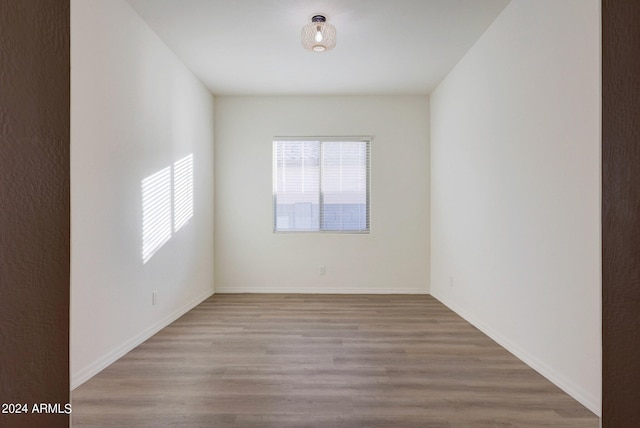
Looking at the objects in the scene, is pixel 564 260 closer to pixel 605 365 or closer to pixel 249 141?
pixel 605 365

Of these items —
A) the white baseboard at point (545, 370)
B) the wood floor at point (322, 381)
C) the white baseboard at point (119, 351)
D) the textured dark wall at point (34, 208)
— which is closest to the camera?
the textured dark wall at point (34, 208)

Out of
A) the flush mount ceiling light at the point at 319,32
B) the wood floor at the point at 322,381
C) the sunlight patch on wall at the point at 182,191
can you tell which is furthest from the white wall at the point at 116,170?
the flush mount ceiling light at the point at 319,32

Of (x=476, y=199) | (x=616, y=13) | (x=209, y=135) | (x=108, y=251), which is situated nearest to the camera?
(x=616, y=13)

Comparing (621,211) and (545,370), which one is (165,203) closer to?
(545,370)

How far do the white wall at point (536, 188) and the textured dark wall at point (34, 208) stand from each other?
2.27 metres

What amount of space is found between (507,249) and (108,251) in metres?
2.96

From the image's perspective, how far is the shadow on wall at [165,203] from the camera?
3.18m

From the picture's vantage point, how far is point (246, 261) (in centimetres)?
524

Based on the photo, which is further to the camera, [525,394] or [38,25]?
[525,394]

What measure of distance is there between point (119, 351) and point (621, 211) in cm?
302

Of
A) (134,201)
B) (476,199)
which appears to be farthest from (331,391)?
(476,199)

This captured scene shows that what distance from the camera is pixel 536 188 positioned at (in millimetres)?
2537

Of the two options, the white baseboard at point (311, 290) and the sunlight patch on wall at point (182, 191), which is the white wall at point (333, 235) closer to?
the white baseboard at point (311, 290)

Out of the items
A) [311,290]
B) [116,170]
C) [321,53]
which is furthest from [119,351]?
[321,53]
